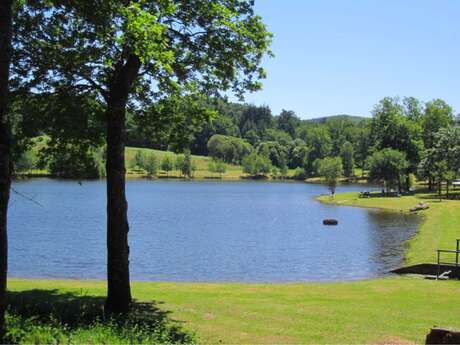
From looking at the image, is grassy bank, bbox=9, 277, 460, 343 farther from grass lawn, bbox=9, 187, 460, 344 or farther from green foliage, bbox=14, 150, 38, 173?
green foliage, bbox=14, 150, 38, 173

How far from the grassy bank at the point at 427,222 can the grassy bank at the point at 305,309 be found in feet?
42.6

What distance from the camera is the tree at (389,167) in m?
106

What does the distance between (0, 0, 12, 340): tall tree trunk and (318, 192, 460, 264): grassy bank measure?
99.8 feet

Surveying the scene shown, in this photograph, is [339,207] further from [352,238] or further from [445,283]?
[445,283]


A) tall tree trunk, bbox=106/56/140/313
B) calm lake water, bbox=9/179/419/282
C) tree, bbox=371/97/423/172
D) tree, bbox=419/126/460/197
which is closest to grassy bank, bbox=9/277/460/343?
tall tree trunk, bbox=106/56/140/313

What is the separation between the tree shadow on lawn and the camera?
11638 mm

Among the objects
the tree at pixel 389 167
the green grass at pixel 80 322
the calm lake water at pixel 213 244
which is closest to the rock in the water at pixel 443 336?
the green grass at pixel 80 322

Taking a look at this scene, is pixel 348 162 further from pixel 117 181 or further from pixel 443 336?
pixel 443 336

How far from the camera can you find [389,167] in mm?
106188

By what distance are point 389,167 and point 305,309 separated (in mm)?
93771

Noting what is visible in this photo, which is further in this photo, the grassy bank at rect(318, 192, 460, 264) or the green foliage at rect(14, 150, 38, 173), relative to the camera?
the grassy bank at rect(318, 192, 460, 264)

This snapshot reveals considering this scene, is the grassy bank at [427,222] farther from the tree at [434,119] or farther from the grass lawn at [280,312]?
the tree at [434,119]

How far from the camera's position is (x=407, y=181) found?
376 ft

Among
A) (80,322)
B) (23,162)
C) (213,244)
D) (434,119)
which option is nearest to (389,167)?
(434,119)
